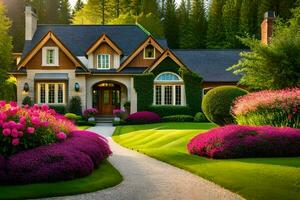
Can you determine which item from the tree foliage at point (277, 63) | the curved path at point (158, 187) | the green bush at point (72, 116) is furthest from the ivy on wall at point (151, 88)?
the curved path at point (158, 187)

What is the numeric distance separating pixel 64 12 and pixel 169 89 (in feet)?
156

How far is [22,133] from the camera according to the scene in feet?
39.0

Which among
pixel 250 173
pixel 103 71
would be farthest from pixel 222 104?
pixel 103 71

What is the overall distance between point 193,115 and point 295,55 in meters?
→ 15.1

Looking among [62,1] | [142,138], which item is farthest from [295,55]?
[62,1]

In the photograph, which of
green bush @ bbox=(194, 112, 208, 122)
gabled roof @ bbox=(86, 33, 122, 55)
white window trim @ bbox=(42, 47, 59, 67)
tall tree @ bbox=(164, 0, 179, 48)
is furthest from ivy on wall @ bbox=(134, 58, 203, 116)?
tall tree @ bbox=(164, 0, 179, 48)

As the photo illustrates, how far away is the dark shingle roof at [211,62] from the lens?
3919 centimetres

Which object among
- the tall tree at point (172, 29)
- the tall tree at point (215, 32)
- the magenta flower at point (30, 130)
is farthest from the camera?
the tall tree at point (172, 29)

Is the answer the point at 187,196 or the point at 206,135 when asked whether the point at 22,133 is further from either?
the point at 206,135

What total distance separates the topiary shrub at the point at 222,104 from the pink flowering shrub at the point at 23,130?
38.1 ft

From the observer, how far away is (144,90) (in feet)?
124

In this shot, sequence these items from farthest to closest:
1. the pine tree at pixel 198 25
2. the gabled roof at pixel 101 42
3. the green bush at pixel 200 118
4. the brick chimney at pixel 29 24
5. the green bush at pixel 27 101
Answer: the pine tree at pixel 198 25 → the brick chimney at pixel 29 24 → the gabled roof at pixel 101 42 → the green bush at pixel 27 101 → the green bush at pixel 200 118

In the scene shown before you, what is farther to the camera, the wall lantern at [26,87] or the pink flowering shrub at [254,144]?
the wall lantern at [26,87]

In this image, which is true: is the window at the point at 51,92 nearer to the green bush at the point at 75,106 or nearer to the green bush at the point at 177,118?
the green bush at the point at 75,106
